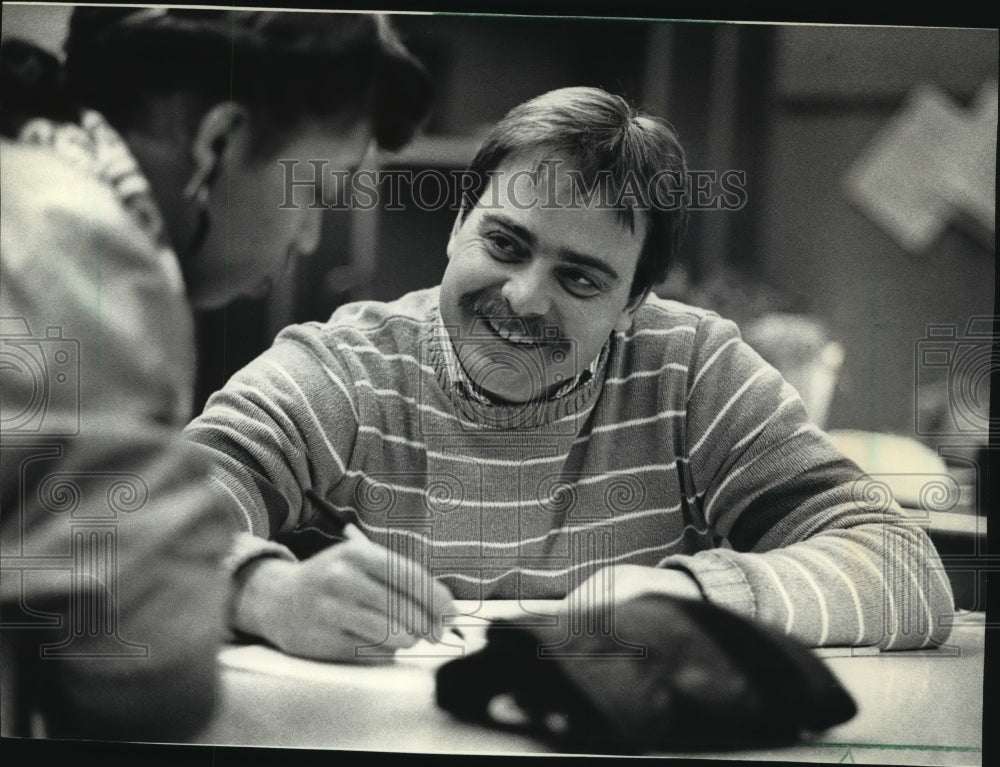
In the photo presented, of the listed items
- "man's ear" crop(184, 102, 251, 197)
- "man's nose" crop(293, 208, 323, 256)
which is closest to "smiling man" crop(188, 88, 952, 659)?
"man's nose" crop(293, 208, 323, 256)

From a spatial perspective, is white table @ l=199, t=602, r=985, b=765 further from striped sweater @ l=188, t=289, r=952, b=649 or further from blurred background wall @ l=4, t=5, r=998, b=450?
blurred background wall @ l=4, t=5, r=998, b=450

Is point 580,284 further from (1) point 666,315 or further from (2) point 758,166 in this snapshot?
(2) point 758,166

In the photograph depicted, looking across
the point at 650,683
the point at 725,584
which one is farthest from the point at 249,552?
the point at 725,584

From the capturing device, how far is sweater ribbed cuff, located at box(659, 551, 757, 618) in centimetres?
222

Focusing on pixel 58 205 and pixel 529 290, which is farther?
pixel 58 205

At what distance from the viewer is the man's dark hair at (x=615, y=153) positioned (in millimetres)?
2236

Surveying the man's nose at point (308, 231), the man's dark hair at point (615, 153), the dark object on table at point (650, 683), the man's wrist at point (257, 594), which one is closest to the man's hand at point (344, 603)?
the man's wrist at point (257, 594)

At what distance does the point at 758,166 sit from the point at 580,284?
0.47 m

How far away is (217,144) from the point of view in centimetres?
231

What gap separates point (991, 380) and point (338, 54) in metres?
1.57

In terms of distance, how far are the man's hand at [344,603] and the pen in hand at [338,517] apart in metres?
0.02

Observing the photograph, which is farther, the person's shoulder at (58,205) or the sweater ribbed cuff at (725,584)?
the person's shoulder at (58,205)

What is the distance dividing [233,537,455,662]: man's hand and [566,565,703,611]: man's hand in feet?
0.92

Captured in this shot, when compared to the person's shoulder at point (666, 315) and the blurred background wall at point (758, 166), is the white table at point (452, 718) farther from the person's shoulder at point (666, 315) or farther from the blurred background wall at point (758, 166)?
the person's shoulder at point (666, 315)
